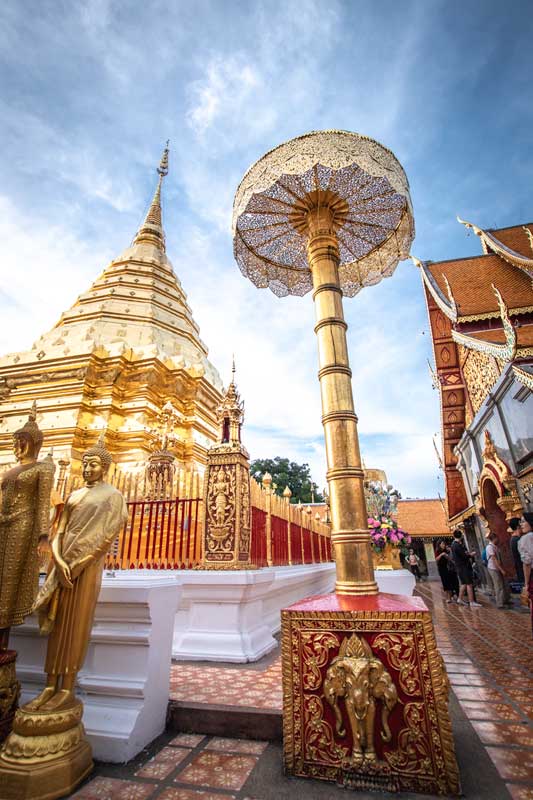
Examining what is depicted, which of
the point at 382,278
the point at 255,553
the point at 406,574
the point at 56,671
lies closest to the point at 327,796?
the point at 56,671

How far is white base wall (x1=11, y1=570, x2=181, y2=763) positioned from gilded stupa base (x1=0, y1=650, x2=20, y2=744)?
250mm

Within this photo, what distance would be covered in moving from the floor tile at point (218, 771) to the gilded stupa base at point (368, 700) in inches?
9.0

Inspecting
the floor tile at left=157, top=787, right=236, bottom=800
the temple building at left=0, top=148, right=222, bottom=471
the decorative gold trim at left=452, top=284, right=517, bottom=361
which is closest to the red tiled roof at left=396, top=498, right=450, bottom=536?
the decorative gold trim at left=452, top=284, right=517, bottom=361

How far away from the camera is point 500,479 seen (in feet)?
25.9

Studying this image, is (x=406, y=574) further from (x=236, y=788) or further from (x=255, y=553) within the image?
(x=236, y=788)

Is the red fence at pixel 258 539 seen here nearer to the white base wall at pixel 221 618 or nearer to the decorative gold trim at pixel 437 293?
the white base wall at pixel 221 618

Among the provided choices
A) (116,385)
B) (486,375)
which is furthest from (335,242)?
(116,385)

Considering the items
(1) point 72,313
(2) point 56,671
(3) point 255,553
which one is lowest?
(2) point 56,671

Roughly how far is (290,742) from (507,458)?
7724 millimetres

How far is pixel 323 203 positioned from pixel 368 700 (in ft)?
10.2

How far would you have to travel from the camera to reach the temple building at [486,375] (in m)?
7.29

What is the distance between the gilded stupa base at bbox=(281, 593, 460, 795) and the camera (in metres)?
1.57

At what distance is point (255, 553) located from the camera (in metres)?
4.61

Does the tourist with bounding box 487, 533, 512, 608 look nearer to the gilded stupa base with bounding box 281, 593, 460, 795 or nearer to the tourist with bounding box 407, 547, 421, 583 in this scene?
the gilded stupa base with bounding box 281, 593, 460, 795
